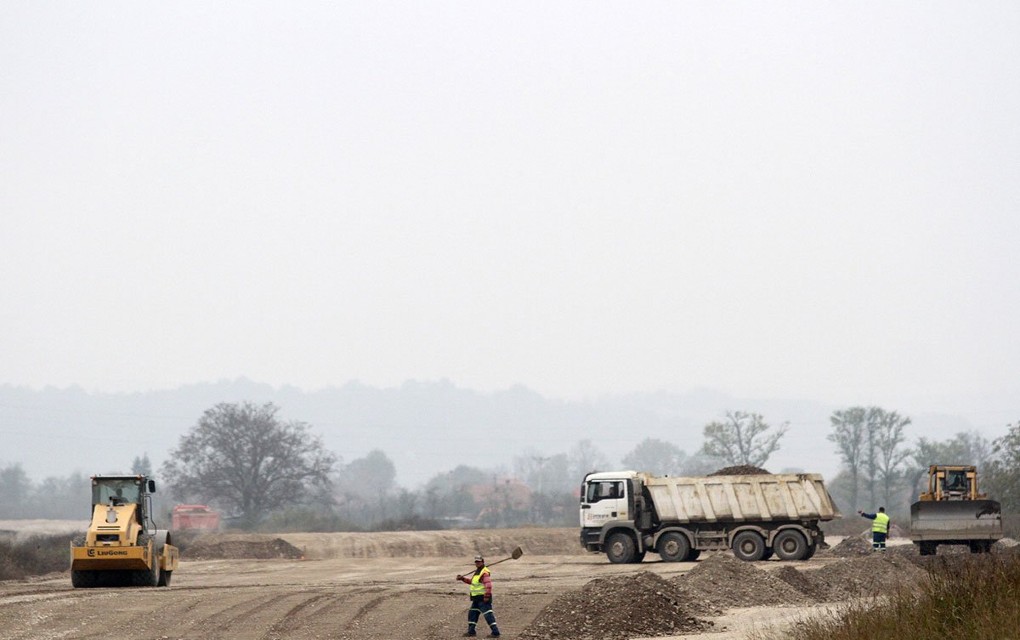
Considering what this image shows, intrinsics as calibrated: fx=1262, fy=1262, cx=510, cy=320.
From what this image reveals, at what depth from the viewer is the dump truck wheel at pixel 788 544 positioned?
38.9 meters

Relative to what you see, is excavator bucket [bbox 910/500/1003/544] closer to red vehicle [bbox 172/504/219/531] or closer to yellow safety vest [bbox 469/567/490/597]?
yellow safety vest [bbox 469/567/490/597]

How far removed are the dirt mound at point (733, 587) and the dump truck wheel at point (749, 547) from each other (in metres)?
8.50

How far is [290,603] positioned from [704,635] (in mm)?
9671

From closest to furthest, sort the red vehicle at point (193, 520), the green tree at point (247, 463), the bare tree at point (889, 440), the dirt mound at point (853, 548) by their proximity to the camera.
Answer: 1. the dirt mound at point (853, 548)
2. the red vehicle at point (193, 520)
3. the green tree at point (247, 463)
4. the bare tree at point (889, 440)

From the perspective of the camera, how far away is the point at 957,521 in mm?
38375

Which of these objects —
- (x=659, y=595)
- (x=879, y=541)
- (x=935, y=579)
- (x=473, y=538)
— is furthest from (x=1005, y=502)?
(x=935, y=579)

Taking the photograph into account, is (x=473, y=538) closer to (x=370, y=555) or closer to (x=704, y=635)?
(x=370, y=555)

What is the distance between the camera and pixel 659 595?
81.0ft

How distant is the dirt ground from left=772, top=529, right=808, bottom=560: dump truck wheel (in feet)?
2.12

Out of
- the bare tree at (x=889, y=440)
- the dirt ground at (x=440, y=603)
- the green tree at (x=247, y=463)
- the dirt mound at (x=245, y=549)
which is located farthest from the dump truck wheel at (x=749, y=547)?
the bare tree at (x=889, y=440)

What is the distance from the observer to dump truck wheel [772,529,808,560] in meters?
38.9

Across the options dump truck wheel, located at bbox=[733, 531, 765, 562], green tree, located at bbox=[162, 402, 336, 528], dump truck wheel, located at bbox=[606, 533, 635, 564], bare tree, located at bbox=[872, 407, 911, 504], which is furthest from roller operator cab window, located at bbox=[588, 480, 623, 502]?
bare tree, located at bbox=[872, 407, 911, 504]

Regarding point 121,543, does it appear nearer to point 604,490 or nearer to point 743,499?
point 604,490

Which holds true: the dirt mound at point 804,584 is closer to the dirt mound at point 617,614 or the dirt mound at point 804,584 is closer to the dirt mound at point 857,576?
the dirt mound at point 857,576
